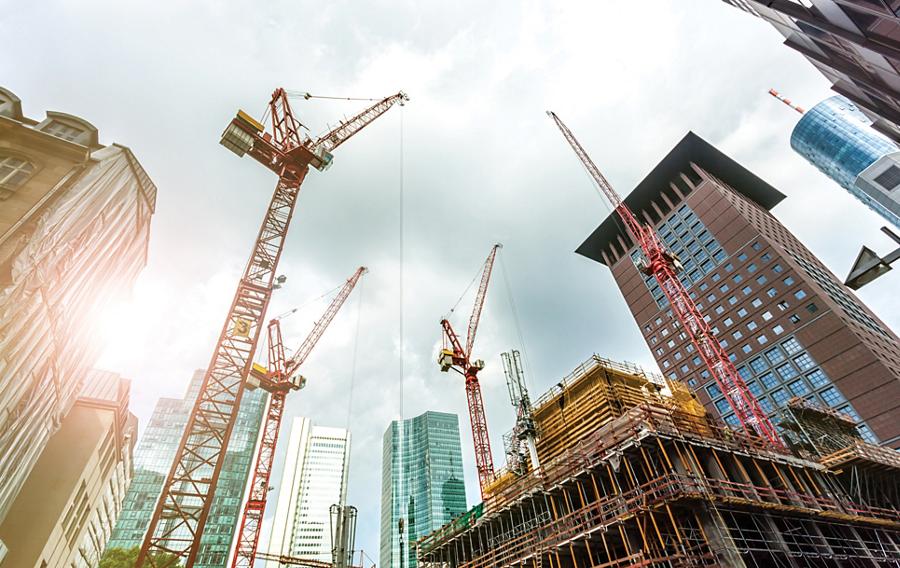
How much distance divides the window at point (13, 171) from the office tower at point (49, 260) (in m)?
0.03

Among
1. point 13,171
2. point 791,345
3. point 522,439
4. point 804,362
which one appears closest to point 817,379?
point 804,362

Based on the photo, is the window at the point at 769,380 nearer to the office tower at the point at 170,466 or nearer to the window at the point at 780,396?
the window at the point at 780,396

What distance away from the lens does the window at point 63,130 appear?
20500 millimetres

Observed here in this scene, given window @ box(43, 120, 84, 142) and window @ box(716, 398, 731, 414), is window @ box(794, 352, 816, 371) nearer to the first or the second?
window @ box(716, 398, 731, 414)

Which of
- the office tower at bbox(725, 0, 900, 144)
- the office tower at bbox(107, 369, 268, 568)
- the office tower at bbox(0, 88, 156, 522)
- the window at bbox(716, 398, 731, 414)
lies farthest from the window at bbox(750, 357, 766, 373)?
the office tower at bbox(107, 369, 268, 568)

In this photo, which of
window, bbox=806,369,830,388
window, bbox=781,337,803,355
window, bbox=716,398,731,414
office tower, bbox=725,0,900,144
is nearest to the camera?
office tower, bbox=725,0,900,144

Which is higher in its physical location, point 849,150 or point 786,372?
point 849,150

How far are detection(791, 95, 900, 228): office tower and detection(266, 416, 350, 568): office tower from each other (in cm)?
16996

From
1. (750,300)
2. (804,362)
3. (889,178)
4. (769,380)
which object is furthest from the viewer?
(889,178)

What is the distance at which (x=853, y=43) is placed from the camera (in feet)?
32.3

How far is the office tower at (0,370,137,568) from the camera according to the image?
25.1 m

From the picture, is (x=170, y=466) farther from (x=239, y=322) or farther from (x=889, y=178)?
(x=889, y=178)

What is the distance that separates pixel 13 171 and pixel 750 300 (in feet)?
300

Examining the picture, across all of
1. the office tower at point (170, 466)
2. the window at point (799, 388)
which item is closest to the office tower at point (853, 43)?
the window at point (799, 388)
